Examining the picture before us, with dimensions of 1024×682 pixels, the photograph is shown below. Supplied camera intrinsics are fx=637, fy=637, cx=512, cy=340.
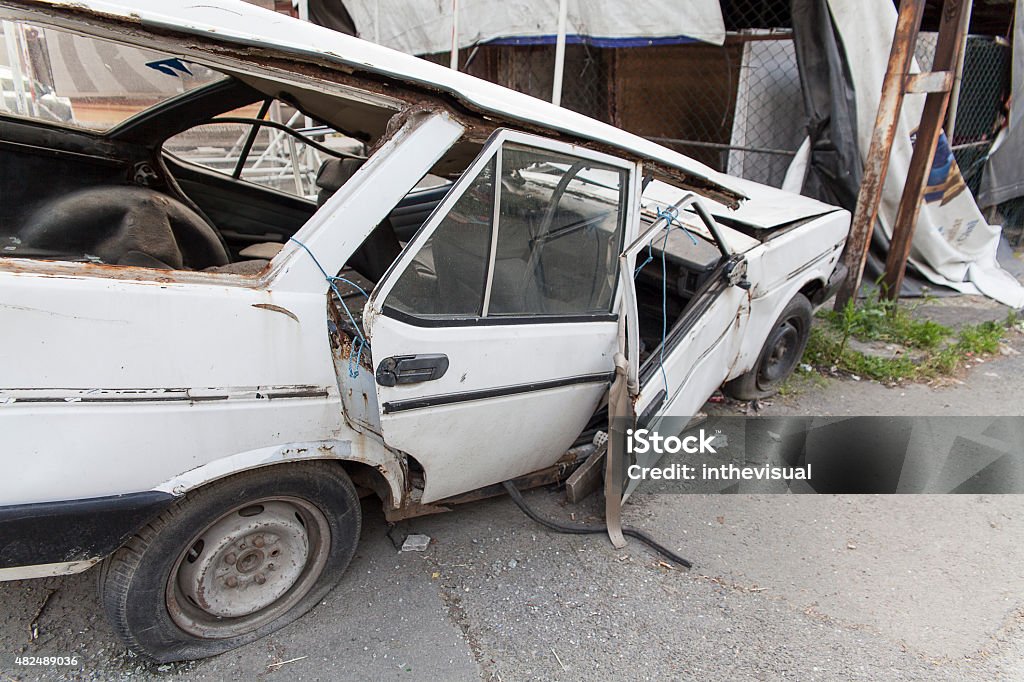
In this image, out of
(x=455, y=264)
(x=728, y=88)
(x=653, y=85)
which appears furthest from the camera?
(x=653, y=85)

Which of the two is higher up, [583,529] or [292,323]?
[292,323]

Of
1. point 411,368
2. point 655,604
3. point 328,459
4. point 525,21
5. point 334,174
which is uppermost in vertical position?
point 525,21

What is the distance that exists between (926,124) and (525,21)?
363 cm

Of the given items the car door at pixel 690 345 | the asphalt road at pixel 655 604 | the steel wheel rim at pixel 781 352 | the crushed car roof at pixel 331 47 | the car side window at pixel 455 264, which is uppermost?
the crushed car roof at pixel 331 47

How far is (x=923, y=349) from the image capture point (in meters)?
4.99

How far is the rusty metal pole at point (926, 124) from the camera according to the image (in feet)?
15.0

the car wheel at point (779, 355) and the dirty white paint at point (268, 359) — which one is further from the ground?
the dirty white paint at point (268, 359)

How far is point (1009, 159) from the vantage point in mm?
6723

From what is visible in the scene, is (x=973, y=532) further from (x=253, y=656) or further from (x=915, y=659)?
(x=253, y=656)

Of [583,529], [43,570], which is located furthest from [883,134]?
[43,570]

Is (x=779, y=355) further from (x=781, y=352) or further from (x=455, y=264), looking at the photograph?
(x=455, y=264)

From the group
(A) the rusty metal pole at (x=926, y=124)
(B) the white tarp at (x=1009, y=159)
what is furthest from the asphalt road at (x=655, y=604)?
(B) the white tarp at (x=1009, y=159)

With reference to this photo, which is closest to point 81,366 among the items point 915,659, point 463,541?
point 463,541

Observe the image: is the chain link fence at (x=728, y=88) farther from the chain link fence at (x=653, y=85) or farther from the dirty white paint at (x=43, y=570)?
the dirty white paint at (x=43, y=570)
